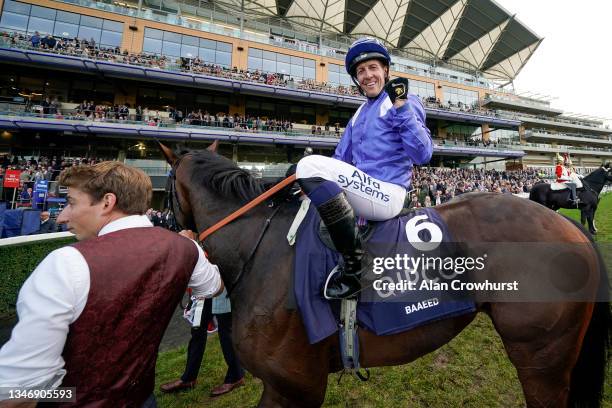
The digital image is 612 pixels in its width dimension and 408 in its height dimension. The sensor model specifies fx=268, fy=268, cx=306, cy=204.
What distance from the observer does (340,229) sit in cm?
153

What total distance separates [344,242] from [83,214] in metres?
1.39

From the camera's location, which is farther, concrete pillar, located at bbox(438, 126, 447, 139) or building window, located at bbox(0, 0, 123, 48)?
concrete pillar, located at bbox(438, 126, 447, 139)

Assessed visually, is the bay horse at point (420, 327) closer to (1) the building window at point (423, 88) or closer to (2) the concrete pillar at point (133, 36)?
(2) the concrete pillar at point (133, 36)

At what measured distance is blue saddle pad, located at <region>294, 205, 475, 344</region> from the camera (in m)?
1.59

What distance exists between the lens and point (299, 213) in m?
1.81

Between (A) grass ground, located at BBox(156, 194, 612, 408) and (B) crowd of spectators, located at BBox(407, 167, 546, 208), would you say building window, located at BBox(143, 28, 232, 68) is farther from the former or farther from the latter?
(A) grass ground, located at BBox(156, 194, 612, 408)

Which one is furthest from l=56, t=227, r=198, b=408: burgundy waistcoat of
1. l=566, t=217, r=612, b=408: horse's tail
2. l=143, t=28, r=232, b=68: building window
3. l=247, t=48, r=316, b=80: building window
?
l=247, t=48, r=316, b=80: building window

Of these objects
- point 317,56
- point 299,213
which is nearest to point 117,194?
point 299,213

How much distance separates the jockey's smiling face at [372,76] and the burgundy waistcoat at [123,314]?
171 cm

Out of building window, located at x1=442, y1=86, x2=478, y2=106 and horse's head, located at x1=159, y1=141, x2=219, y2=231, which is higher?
building window, located at x1=442, y1=86, x2=478, y2=106

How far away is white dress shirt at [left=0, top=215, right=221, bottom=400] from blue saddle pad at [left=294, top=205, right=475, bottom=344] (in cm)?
103

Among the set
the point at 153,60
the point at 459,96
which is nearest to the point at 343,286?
the point at 153,60

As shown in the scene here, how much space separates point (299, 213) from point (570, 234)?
73.7 inches

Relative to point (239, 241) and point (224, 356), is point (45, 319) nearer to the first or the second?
point (239, 241)
